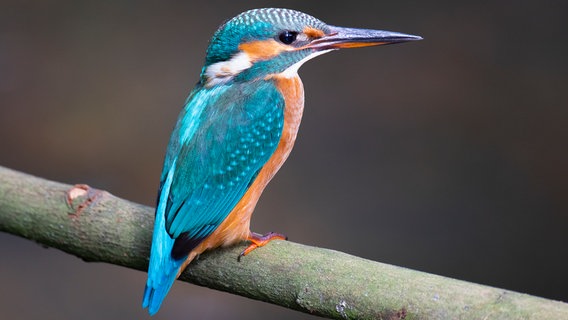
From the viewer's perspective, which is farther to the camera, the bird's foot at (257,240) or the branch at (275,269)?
the bird's foot at (257,240)

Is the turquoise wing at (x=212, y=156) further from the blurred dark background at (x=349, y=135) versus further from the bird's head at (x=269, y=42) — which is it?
the blurred dark background at (x=349, y=135)

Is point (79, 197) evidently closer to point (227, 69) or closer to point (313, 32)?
point (227, 69)

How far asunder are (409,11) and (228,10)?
0.96m

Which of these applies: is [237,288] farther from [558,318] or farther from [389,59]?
[389,59]

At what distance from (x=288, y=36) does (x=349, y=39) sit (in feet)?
0.48

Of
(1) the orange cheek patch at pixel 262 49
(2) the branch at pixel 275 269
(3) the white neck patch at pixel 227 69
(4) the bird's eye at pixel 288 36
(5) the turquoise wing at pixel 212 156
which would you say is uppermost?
(4) the bird's eye at pixel 288 36

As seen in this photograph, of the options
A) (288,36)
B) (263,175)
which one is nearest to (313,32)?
(288,36)

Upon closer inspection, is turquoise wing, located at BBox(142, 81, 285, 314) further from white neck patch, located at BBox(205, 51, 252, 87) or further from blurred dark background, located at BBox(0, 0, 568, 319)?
blurred dark background, located at BBox(0, 0, 568, 319)

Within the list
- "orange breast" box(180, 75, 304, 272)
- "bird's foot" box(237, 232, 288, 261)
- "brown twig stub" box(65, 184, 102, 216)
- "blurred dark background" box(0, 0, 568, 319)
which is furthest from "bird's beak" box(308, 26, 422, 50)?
"blurred dark background" box(0, 0, 568, 319)

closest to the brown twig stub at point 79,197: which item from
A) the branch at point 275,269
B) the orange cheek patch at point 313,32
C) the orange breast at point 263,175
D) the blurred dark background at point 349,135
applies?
the branch at point 275,269

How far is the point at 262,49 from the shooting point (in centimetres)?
186

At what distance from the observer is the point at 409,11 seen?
4.09 meters

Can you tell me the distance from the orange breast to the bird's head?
4cm

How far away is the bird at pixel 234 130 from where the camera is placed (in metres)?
1.73
